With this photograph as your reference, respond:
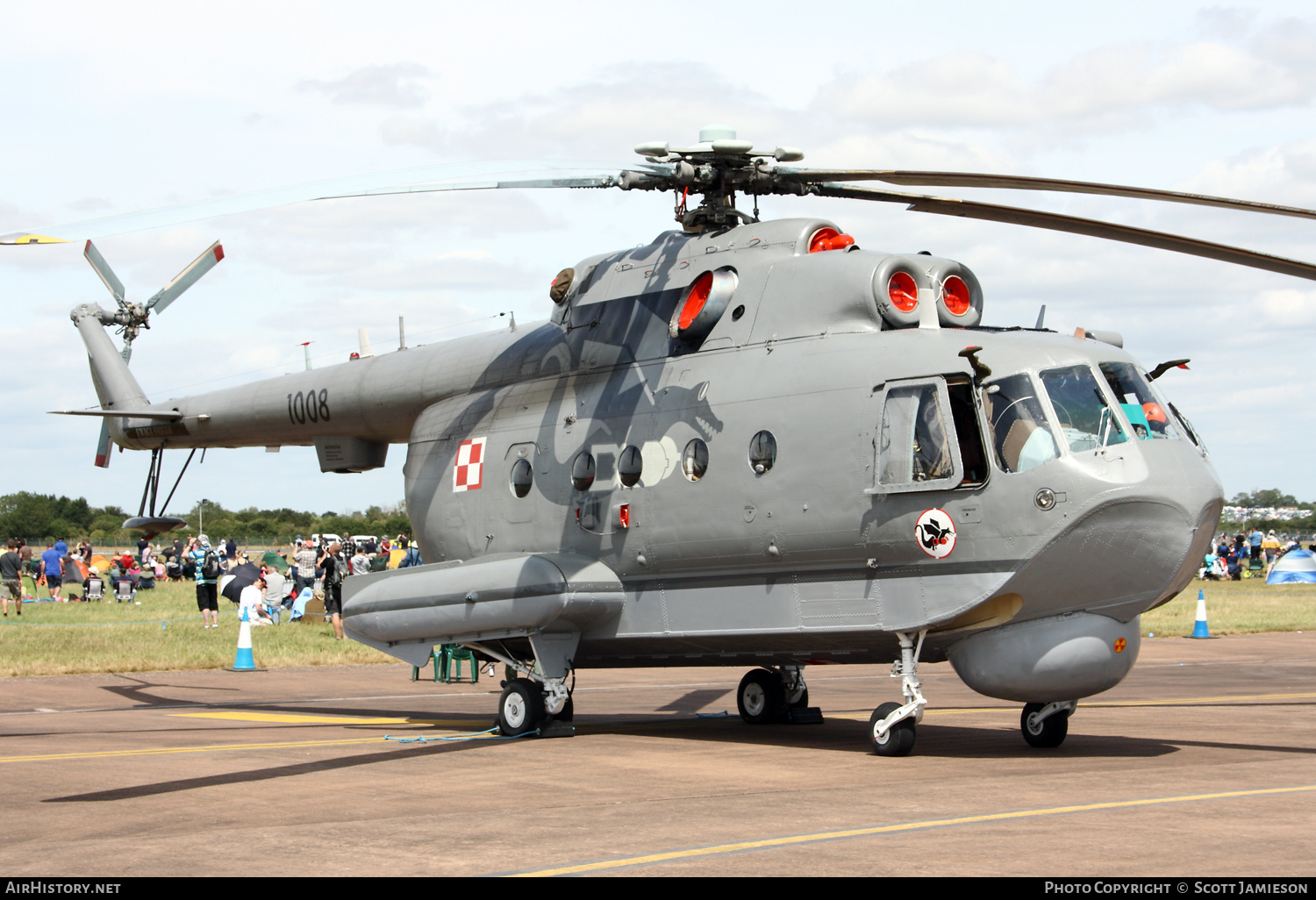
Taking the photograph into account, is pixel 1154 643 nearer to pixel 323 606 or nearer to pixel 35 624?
pixel 323 606

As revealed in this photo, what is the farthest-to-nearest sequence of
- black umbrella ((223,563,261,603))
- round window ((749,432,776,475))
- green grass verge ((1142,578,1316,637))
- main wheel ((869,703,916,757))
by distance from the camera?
1. black umbrella ((223,563,261,603))
2. green grass verge ((1142,578,1316,637))
3. round window ((749,432,776,475))
4. main wheel ((869,703,916,757))

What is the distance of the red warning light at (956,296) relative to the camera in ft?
41.8

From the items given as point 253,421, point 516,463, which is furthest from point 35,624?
point 516,463

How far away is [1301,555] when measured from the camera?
49656 millimetres

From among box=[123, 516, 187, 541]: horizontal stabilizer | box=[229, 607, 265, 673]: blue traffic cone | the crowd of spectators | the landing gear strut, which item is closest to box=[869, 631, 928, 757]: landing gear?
the landing gear strut

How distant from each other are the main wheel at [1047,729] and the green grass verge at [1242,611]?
1754 cm

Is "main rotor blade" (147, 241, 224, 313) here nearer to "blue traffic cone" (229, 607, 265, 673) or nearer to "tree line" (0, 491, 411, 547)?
"blue traffic cone" (229, 607, 265, 673)

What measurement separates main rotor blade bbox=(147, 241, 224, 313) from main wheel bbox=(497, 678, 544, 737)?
1067 centimetres

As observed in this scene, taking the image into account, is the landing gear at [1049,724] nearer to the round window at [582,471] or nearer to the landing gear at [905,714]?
the landing gear at [905,714]

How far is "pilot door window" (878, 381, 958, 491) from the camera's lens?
11375 mm

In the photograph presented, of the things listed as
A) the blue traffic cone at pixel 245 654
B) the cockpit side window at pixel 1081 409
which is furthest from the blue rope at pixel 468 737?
the blue traffic cone at pixel 245 654

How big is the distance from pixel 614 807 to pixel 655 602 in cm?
435

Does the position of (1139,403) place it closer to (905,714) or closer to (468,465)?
(905,714)

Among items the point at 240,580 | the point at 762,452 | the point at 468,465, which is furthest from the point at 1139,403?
the point at 240,580
